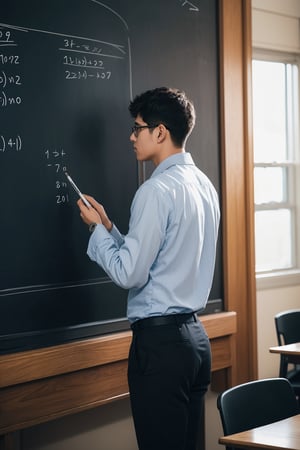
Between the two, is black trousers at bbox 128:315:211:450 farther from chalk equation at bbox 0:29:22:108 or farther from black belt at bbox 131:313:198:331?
chalk equation at bbox 0:29:22:108

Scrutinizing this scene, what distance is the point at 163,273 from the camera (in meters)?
2.58

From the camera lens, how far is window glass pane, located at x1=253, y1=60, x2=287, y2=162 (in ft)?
16.0

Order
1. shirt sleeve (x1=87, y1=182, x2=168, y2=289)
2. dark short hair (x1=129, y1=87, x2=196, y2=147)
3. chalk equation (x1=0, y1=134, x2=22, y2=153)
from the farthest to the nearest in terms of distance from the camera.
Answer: chalk equation (x1=0, y1=134, x2=22, y2=153) < dark short hair (x1=129, y1=87, x2=196, y2=147) < shirt sleeve (x1=87, y1=182, x2=168, y2=289)

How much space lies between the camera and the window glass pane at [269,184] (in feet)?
16.1

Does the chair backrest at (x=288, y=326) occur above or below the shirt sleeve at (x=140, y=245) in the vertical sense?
below

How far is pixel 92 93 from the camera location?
3.13 metres

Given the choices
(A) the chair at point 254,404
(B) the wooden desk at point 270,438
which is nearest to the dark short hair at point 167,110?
(A) the chair at point 254,404

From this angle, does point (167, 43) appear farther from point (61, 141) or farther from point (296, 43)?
point (296, 43)

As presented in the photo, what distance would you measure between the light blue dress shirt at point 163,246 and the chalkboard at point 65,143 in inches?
15.8

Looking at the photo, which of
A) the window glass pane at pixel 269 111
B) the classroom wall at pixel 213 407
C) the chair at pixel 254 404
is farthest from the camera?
the window glass pane at pixel 269 111

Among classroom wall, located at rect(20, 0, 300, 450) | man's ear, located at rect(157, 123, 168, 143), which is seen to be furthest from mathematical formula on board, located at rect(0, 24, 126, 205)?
classroom wall, located at rect(20, 0, 300, 450)

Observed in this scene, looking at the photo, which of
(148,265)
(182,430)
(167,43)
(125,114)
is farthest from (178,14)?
(182,430)

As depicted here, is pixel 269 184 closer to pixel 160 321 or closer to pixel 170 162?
pixel 170 162

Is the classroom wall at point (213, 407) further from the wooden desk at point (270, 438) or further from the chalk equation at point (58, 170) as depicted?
the wooden desk at point (270, 438)
